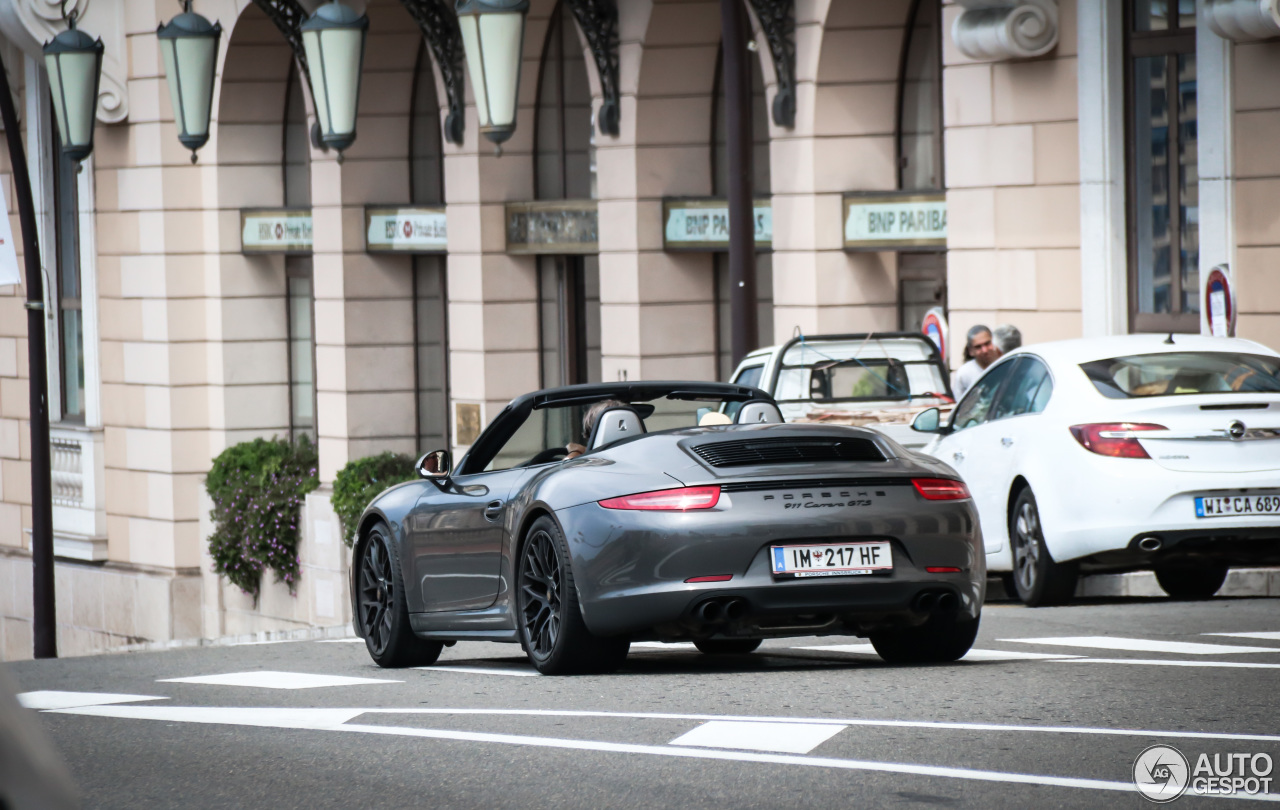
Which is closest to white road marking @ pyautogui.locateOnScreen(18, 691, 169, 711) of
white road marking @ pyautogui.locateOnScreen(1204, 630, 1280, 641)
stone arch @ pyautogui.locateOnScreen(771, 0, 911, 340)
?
white road marking @ pyautogui.locateOnScreen(1204, 630, 1280, 641)

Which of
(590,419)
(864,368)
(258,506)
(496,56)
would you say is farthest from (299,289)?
(590,419)

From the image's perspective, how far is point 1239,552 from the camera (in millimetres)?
11297

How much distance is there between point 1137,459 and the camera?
11125 mm

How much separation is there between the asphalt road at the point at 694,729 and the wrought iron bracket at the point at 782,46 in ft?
36.7

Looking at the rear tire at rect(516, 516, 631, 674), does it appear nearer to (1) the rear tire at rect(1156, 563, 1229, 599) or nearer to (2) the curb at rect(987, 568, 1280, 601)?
(1) the rear tire at rect(1156, 563, 1229, 599)

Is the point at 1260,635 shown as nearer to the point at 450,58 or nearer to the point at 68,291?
the point at 450,58

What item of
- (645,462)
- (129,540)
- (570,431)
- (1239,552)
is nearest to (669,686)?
(645,462)

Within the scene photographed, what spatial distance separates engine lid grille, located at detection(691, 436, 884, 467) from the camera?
7953mm

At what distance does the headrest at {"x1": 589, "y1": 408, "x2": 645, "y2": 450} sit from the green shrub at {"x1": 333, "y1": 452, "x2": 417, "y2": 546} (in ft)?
51.1

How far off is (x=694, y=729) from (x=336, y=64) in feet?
39.5

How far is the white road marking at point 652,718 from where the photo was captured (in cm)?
609

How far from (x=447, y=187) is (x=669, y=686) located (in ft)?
56.4

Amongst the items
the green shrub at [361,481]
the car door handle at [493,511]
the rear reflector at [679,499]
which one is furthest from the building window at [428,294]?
the rear reflector at [679,499]

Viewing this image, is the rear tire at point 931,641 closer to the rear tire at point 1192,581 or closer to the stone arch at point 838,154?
the rear tire at point 1192,581
